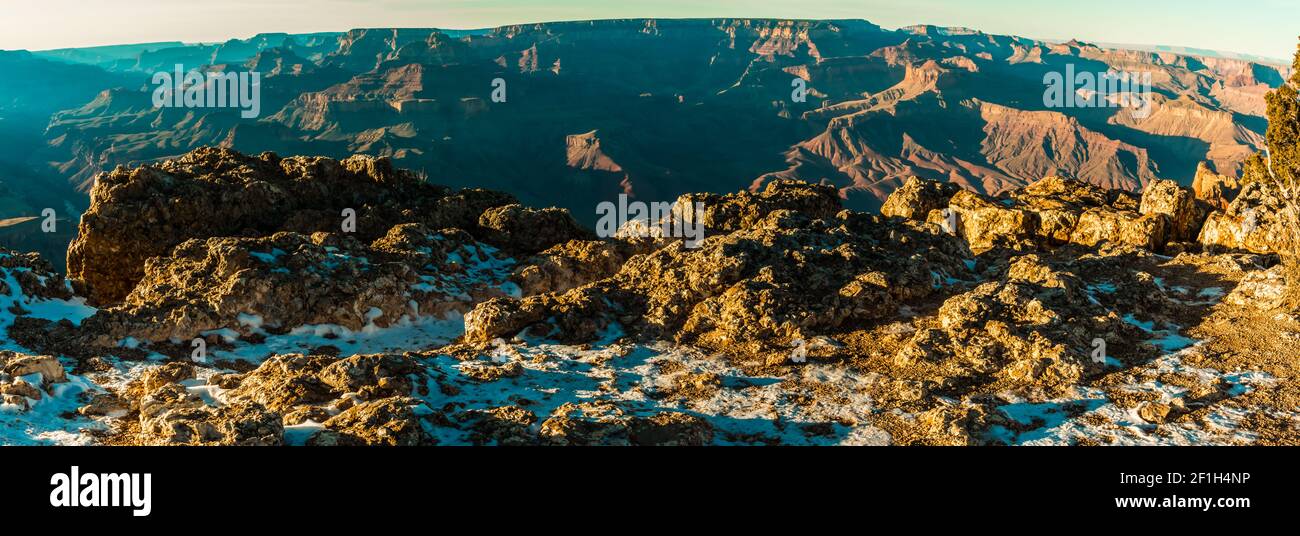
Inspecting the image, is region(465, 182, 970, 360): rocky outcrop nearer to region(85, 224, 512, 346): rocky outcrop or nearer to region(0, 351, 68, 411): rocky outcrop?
region(85, 224, 512, 346): rocky outcrop

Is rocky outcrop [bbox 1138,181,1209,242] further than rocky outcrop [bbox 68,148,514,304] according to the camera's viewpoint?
No

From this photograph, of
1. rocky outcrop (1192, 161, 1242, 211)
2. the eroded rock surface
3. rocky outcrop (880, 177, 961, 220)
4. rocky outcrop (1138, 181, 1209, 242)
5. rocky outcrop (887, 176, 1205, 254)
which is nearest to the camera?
the eroded rock surface

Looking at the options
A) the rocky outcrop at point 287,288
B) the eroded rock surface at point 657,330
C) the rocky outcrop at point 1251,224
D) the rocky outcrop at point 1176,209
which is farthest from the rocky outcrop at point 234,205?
the rocky outcrop at point 1251,224

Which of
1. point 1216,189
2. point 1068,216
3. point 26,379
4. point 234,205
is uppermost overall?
point 1216,189

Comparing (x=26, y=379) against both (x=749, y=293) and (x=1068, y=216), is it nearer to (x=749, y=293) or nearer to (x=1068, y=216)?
(x=749, y=293)

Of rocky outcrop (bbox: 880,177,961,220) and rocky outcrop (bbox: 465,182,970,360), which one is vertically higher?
rocky outcrop (bbox: 880,177,961,220)

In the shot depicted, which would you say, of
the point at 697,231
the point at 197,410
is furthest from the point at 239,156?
the point at 197,410

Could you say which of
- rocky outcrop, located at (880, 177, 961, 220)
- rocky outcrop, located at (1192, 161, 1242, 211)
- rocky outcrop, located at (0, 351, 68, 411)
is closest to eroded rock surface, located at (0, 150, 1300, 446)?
rocky outcrop, located at (0, 351, 68, 411)

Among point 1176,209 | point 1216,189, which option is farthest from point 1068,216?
point 1216,189

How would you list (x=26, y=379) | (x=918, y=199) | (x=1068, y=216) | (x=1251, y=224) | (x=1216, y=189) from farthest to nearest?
(x=918, y=199)
(x=1216, y=189)
(x=1068, y=216)
(x=1251, y=224)
(x=26, y=379)
